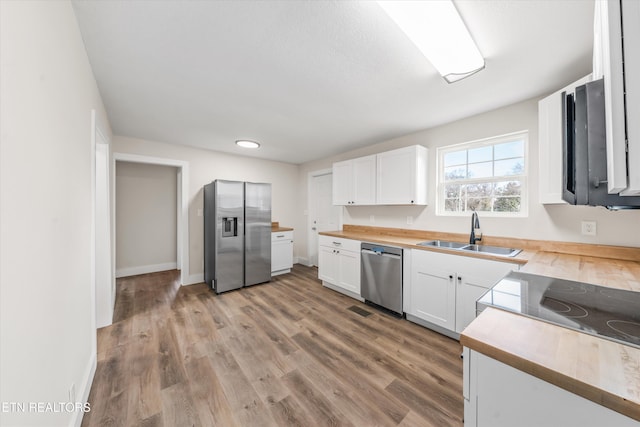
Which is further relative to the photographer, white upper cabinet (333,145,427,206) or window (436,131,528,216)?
white upper cabinet (333,145,427,206)

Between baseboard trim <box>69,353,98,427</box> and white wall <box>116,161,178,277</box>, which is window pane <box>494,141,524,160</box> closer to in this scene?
baseboard trim <box>69,353,98,427</box>

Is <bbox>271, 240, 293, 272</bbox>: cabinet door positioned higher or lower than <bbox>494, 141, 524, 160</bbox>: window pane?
lower

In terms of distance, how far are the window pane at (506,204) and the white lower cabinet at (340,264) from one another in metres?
1.61

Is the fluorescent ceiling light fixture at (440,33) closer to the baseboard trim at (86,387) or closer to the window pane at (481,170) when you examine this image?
the window pane at (481,170)

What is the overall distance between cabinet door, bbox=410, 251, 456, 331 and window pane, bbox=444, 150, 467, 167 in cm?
128

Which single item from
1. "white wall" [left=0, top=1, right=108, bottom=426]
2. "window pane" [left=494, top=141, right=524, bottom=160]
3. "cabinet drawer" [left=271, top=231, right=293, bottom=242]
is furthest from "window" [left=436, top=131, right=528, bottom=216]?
"white wall" [left=0, top=1, right=108, bottom=426]

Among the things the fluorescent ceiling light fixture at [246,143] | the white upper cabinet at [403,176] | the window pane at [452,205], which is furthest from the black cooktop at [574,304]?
the fluorescent ceiling light fixture at [246,143]

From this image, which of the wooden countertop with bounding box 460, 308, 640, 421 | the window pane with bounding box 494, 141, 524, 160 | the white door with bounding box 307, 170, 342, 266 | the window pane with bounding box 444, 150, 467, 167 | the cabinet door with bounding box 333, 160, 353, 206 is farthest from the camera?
the white door with bounding box 307, 170, 342, 266

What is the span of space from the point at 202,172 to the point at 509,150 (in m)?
4.33

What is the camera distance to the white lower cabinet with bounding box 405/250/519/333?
2.02 m

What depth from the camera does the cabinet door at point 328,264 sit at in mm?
3509

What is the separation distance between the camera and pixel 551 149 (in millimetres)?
1825

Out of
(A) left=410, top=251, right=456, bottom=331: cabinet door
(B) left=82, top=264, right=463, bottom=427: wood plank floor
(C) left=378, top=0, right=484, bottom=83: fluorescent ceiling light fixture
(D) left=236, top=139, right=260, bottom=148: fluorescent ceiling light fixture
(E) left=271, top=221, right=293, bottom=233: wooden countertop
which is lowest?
(B) left=82, top=264, right=463, bottom=427: wood plank floor

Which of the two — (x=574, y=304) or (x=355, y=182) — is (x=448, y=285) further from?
(x=355, y=182)
